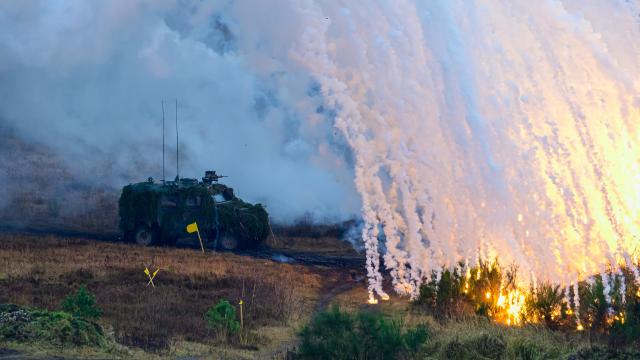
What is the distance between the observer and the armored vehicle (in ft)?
125

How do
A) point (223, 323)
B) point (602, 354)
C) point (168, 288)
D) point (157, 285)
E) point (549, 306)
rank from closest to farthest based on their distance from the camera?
point (602, 354) < point (223, 323) < point (549, 306) < point (168, 288) < point (157, 285)

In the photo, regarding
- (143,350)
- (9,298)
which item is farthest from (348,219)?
(143,350)

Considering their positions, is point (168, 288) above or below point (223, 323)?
above

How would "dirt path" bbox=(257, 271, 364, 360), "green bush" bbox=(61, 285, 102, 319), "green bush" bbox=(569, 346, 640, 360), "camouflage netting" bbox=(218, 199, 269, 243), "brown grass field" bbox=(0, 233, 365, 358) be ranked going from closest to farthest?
"green bush" bbox=(569, 346, 640, 360) < "dirt path" bbox=(257, 271, 364, 360) < "green bush" bbox=(61, 285, 102, 319) < "brown grass field" bbox=(0, 233, 365, 358) < "camouflage netting" bbox=(218, 199, 269, 243)

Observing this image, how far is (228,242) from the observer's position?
38094 mm

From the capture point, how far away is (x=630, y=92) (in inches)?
949

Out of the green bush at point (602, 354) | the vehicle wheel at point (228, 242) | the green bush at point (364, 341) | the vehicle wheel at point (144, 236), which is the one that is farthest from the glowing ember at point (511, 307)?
the vehicle wheel at point (144, 236)

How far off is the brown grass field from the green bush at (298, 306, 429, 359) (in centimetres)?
104

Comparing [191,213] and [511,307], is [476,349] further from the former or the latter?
[191,213]

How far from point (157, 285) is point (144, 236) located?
13516mm

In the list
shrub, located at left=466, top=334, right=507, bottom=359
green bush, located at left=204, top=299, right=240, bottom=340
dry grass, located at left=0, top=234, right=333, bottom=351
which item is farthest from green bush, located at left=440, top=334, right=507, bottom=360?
green bush, located at left=204, top=299, right=240, bottom=340

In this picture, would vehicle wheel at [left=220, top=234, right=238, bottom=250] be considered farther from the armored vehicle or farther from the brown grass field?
the brown grass field

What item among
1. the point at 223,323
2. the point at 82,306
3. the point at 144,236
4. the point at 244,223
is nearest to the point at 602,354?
the point at 223,323

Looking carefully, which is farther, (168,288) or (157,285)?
(157,285)
